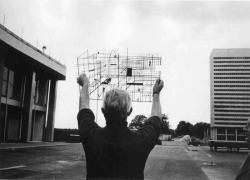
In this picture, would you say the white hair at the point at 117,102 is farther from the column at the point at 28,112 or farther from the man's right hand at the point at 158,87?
the column at the point at 28,112

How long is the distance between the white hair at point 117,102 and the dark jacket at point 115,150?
0.30ft

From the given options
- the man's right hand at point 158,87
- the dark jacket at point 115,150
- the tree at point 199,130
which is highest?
the tree at point 199,130

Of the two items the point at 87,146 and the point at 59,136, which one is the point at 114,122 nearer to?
the point at 87,146

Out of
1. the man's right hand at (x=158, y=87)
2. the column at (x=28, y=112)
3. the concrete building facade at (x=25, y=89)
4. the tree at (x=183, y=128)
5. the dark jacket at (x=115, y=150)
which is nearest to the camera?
the dark jacket at (x=115, y=150)

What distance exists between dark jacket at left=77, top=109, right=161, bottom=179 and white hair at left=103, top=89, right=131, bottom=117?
9 centimetres

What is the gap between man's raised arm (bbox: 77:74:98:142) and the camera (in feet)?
8.02

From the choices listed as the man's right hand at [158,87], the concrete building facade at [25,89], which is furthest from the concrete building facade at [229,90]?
the man's right hand at [158,87]

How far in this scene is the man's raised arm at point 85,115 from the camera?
2.44 meters

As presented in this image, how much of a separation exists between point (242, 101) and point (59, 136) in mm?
39563

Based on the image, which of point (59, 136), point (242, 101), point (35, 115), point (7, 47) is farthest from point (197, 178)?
point (242, 101)

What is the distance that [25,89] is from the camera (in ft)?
113

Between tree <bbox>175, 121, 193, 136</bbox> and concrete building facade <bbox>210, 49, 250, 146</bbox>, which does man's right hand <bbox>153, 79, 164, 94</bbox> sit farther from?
tree <bbox>175, 121, 193, 136</bbox>

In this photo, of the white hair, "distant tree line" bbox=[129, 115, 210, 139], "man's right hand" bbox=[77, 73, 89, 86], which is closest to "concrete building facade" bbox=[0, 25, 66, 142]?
"man's right hand" bbox=[77, 73, 89, 86]

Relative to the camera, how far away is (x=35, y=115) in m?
38.9
